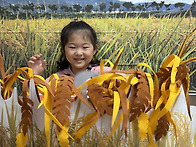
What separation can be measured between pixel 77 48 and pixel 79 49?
0.04ft

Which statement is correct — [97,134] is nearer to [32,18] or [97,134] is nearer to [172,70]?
[172,70]

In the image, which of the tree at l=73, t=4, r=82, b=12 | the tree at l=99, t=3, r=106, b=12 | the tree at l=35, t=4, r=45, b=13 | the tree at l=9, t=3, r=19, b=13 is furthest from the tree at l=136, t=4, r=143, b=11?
the tree at l=9, t=3, r=19, b=13

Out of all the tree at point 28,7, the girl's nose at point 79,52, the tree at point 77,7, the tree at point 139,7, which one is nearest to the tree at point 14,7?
the tree at point 28,7

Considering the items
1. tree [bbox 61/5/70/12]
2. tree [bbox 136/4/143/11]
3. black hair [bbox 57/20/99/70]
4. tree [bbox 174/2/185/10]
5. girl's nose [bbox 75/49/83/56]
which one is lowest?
girl's nose [bbox 75/49/83/56]

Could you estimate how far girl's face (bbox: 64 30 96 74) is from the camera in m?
0.90

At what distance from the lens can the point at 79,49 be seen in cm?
89

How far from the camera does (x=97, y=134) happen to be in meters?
0.39

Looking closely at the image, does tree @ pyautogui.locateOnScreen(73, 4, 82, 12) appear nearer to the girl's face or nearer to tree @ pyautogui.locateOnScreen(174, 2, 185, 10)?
the girl's face

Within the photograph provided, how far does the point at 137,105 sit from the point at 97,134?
80 mm

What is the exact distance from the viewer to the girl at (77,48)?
35.4 inches

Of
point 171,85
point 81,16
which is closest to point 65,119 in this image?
point 171,85

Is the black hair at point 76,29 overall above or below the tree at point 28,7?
below

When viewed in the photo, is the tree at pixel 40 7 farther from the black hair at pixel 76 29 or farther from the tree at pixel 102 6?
A: the tree at pixel 102 6

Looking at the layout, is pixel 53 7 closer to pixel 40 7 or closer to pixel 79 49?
pixel 40 7
